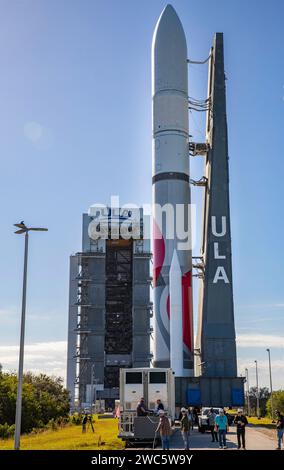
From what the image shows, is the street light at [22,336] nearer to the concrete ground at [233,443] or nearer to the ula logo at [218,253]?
the concrete ground at [233,443]

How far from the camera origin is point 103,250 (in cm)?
9281

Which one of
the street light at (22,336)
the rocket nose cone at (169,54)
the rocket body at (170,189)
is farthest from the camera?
the rocket nose cone at (169,54)

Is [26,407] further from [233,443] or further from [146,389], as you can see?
[233,443]

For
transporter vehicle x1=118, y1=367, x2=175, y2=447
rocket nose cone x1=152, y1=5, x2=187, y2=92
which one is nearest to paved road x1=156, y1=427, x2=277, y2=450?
transporter vehicle x1=118, y1=367, x2=175, y2=447

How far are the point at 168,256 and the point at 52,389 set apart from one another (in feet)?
100

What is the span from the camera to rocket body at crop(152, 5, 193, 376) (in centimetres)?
4859

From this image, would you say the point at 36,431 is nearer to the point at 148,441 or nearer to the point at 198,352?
the point at 148,441

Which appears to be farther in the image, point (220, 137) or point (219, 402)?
point (220, 137)

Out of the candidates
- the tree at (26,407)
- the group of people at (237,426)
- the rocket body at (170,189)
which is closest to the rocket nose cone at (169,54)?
the rocket body at (170,189)

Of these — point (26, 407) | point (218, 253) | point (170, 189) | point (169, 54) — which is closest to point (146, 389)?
point (26, 407)

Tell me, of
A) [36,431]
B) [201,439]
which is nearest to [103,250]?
[36,431]

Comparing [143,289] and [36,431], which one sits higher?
[143,289]

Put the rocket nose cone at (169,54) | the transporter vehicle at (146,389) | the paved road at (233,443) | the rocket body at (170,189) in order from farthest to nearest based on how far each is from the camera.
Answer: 1. the rocket nose cone at (169,54)
2. the rocket body at (170,189)
3. the transporter vehicle at (146,389)
4. the paved road at (233,443)

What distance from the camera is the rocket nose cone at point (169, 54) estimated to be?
177 ft
